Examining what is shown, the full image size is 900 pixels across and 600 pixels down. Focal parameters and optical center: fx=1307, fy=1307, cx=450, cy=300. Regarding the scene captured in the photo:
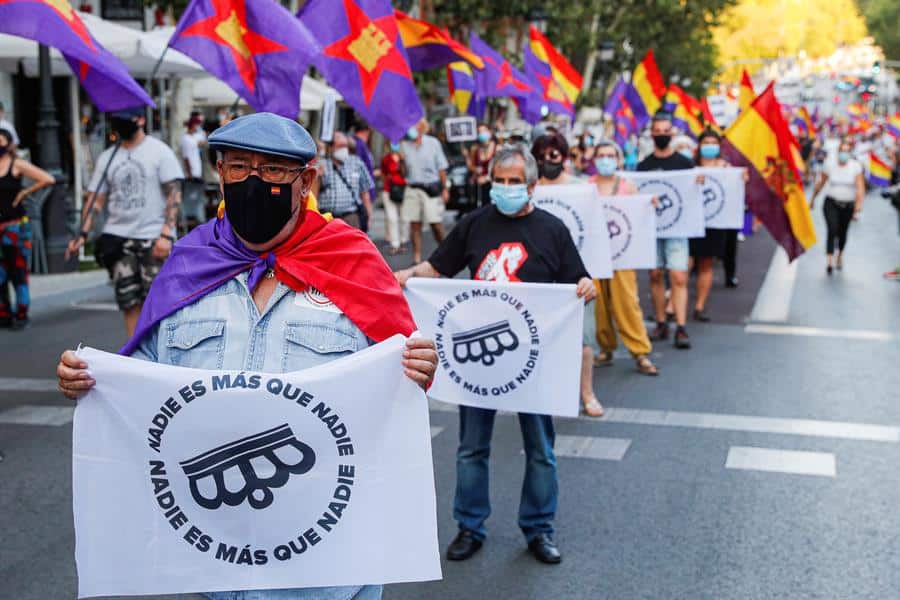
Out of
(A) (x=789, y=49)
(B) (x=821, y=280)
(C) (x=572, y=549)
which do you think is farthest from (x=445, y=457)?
(A) (x=789, y=49)

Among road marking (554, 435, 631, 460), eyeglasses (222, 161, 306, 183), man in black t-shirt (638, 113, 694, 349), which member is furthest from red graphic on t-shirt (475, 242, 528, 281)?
man in black t-shirt (638, 113, 694, 349)

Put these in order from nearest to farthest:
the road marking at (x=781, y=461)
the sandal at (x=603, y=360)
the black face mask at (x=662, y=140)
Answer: the road marking at (x=781, y=461), the sandal at (x=603, y=360), the black face mask at (x=662, y=140)

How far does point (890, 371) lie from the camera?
10.6 metres

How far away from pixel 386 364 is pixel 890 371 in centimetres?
815

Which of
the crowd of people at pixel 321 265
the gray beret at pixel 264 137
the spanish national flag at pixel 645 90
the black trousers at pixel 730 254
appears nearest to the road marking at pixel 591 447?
the crowd of people at pixel 321 265

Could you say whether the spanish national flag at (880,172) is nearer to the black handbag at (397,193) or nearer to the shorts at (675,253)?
the black handbag at (397,193)

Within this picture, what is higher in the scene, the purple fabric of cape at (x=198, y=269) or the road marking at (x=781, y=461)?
the purple fabric of cape at (x=198, y=269)

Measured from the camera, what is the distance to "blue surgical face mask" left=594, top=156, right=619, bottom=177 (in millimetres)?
9398

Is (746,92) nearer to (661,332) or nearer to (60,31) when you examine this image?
(661,332)

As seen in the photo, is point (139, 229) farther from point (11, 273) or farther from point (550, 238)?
point (550, 238)

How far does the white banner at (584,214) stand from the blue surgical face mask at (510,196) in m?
2.52

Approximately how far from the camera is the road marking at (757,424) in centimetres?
826

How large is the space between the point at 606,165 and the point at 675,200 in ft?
8.19

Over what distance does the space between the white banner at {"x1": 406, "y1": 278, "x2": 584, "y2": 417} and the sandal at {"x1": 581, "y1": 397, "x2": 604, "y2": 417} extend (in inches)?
104
